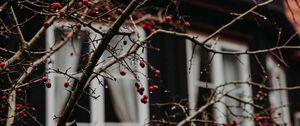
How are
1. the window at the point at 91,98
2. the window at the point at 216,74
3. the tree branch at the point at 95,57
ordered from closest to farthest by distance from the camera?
the tree branch at the point at 95,57
the window at the point at 91,98
the window at the point at 216,74

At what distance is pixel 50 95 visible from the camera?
7305 mm

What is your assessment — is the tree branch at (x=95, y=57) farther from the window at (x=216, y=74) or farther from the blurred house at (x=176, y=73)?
the window at (x=216, y=74)

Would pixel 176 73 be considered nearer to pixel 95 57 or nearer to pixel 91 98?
pixel 91 98

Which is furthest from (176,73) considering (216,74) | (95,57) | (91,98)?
(95,57)

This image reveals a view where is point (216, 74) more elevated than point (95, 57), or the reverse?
point (216, 74)

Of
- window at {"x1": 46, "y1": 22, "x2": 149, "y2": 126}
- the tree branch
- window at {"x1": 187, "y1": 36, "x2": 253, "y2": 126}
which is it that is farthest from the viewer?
window at {"x1": 187, "y1": 36, "x2": 253, "y2": 126}

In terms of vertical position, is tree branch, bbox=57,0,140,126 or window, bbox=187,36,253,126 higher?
window, bbox=187,36,253,126

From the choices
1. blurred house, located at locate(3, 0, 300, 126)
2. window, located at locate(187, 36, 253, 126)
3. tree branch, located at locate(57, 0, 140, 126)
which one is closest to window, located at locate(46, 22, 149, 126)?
blurred house, located at locate(3, 0, 300, 126)

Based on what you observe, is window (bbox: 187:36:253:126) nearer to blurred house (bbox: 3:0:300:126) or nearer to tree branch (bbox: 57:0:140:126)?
blurred house (bbox: 3:0:300:126)

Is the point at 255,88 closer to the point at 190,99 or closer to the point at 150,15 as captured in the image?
the point at 190,99

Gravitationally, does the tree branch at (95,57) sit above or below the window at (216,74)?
below

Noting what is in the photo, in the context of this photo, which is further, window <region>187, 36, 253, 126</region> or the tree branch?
window <region>187, 36, 253, 126</region>

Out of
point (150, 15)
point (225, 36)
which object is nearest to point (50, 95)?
point (150, 15)

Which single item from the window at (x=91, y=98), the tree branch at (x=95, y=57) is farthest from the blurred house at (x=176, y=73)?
the tree branch at (x=95, y=57)
